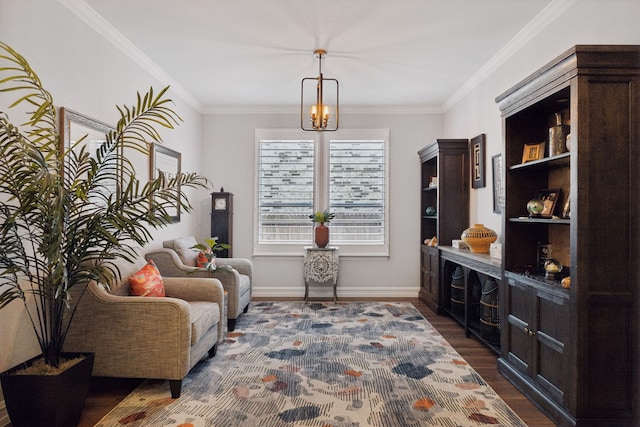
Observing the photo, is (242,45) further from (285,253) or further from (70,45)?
(285,253)

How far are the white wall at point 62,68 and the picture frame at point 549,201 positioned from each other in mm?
3479

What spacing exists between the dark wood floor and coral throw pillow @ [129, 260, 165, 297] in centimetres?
63

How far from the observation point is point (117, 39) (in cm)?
355

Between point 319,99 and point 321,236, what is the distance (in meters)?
2.11

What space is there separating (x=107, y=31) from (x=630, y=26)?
382 cm

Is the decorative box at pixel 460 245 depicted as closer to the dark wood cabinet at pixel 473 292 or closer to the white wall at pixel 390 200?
the dark wood cabinet at pixel 473 292

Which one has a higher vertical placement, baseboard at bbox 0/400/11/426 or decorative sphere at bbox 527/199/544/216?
decorative sphere at bbox 527/199/544/216

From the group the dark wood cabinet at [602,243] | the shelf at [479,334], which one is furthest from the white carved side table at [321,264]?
the dark wood cabinet at [602,243]

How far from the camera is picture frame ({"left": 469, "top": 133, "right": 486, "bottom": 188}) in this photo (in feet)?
14.4

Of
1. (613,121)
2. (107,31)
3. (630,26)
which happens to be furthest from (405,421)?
(107,31)

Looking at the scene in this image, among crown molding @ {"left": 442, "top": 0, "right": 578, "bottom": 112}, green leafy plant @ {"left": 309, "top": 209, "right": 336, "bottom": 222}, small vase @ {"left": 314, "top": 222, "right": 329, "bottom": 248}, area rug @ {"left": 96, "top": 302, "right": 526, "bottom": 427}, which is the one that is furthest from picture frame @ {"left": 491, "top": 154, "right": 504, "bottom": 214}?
small vase @ {"left": 314, "top": 222, "right": 329, "bottom": 248}

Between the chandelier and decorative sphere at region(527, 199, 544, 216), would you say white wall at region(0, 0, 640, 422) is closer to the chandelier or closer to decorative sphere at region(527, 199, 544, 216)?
the chandelier

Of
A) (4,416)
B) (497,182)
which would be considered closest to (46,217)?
Result: (4,416)

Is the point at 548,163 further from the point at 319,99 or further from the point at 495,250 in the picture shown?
the point at 319,99
